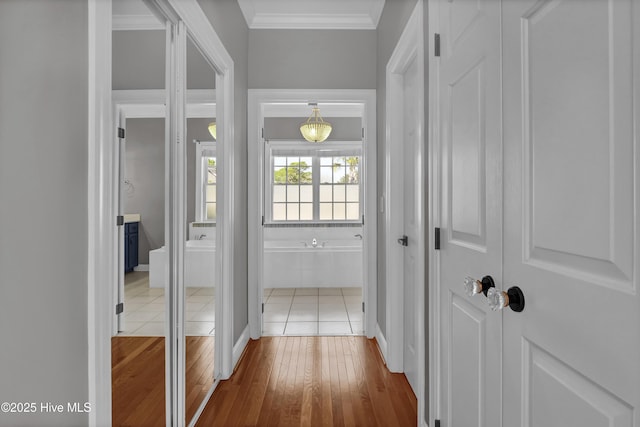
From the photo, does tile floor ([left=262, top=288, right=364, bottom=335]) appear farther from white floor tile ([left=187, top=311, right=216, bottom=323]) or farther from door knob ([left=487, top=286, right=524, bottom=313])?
door knob ([left=487, top=286, right=524, bottom=313])

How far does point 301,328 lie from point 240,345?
73 cm

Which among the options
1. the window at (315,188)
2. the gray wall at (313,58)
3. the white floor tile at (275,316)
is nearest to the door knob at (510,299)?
the gray wall at (313,58)

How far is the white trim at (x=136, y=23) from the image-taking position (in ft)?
3.76

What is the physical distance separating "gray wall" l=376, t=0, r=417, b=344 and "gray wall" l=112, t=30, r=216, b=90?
4.50ft

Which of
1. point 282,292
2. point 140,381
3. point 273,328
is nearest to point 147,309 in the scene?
point 140,381

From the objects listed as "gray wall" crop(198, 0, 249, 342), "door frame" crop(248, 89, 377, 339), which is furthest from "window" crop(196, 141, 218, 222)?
"door frame" crop(248, 89, 377, 339)

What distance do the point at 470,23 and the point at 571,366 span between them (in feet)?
3.59

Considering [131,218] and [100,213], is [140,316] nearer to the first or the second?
[131,218]

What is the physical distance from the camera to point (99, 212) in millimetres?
987

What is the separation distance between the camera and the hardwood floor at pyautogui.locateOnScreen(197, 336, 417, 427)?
6.28 ft

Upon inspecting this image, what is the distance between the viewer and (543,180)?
0.86m

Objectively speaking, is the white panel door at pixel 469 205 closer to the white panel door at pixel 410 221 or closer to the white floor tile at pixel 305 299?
the white panel door at pixel 410 221
